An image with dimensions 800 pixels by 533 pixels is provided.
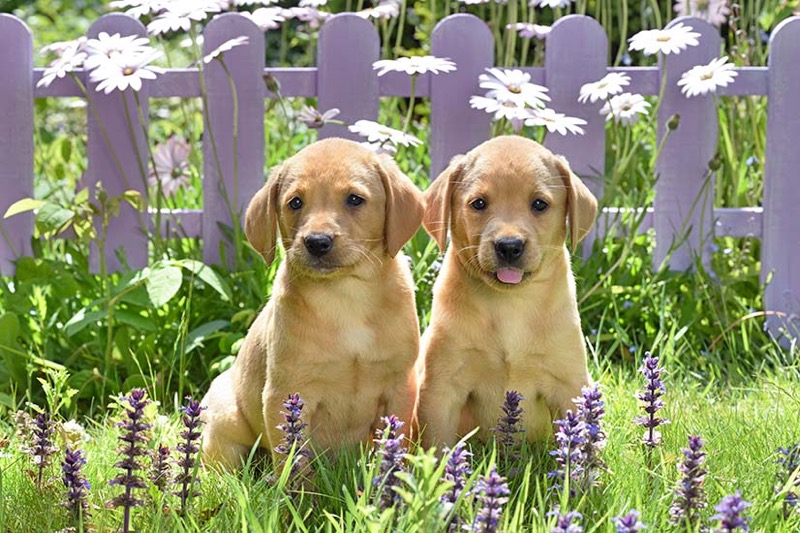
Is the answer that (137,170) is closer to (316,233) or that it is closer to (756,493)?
(316,233)

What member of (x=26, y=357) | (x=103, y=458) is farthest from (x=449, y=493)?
(x=26, y=357)

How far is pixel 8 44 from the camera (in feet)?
18.8

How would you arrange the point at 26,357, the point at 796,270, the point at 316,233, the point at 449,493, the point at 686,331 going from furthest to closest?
1. the point at 796,270
2. the point at 686,331
3. the point at 26,357
4. the point at 316,233
5. the point at 449,493

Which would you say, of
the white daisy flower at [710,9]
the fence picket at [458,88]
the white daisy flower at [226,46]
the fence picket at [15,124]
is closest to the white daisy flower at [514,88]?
the fence picket at [458,88]

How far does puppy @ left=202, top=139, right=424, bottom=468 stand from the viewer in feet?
12.1

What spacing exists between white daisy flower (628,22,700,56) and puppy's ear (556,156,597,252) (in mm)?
1551

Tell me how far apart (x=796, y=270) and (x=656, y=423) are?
3.03m

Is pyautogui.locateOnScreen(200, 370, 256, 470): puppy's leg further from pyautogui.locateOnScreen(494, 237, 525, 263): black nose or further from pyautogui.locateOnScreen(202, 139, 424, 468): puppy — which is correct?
pyautogui.locateOnScreen(494, 237, 525, 263): black nose

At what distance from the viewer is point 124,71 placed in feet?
16.6

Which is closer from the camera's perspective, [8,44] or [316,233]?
[316,233]

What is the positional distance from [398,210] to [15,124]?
9.14ft

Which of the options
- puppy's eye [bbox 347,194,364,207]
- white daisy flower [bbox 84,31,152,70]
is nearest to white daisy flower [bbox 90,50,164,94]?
white daisy flower [bbox 84,31,152,70]

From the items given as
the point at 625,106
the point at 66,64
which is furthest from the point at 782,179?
the point at 66,64

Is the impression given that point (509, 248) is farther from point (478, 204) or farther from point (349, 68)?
point (349, 68)
